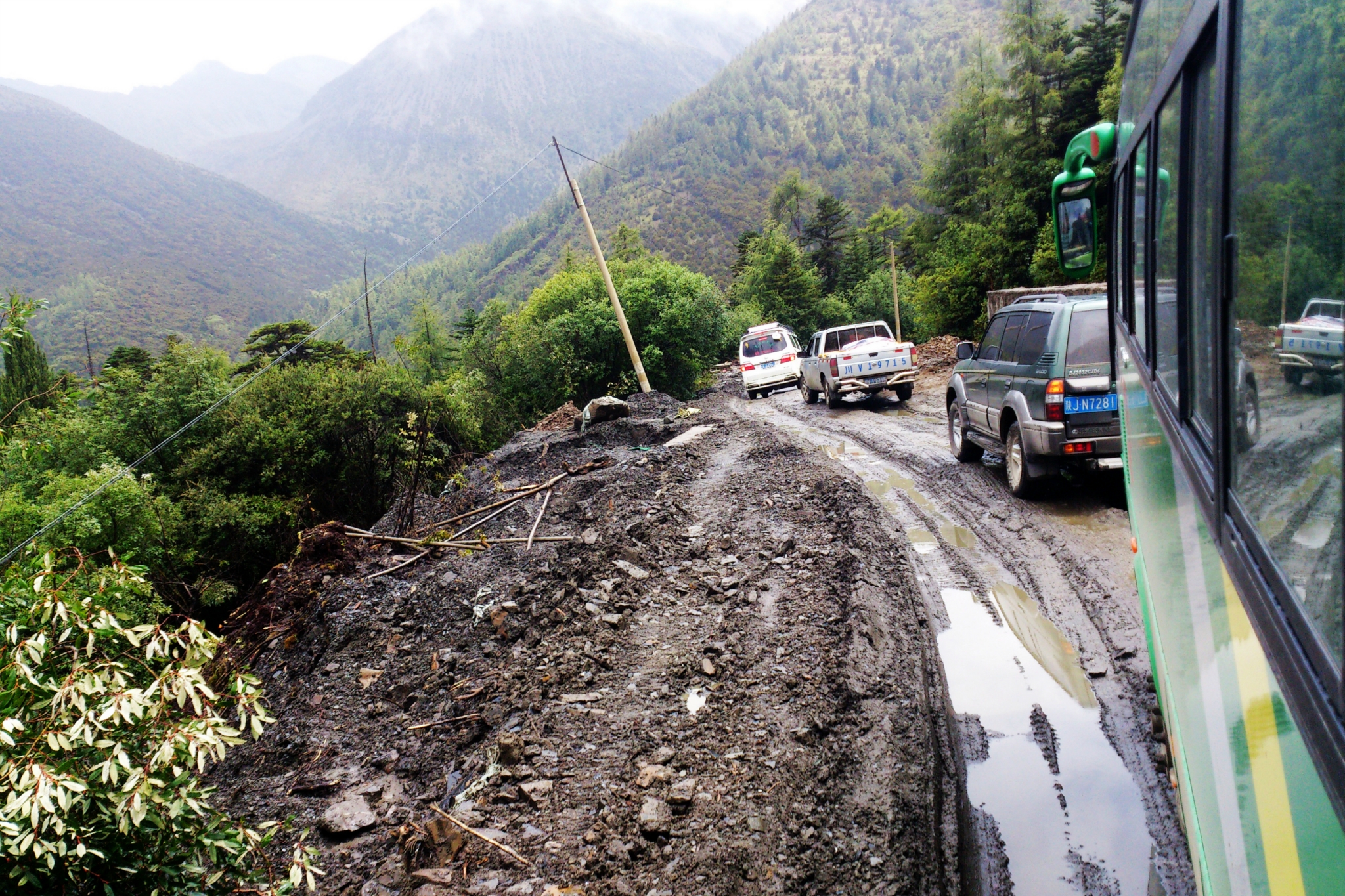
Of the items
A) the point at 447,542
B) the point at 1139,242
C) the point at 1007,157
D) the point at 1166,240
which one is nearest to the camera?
the point at 1166,240

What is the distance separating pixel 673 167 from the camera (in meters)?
159

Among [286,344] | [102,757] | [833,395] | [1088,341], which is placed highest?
[1088,341]

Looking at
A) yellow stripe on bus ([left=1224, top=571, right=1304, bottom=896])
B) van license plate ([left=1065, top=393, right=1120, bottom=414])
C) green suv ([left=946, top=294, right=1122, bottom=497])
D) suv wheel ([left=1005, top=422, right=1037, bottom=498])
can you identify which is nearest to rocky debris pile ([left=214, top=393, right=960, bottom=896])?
suv wheel ([left=1005, top=422, right=1037, bottom=498])

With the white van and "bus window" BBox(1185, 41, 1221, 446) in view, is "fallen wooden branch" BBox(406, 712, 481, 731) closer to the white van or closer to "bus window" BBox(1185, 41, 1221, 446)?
"bus window" BBox(1185, 41, 1221, 446)

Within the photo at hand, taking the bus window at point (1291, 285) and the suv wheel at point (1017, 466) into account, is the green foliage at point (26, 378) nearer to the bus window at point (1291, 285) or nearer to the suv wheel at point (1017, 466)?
the suv wheel at point (1017, 466)

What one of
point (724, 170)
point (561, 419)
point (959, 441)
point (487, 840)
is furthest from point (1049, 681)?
point (724, 170)

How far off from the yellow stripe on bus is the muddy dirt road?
2.29 m

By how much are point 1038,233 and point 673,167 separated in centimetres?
13926

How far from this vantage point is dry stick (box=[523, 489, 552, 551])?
8984 mm

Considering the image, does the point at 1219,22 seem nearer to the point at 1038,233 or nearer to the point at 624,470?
the point at 624,470

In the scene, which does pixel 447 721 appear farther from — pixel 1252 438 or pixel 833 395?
pixel 833 395

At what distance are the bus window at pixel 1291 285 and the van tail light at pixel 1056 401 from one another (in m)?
6.03

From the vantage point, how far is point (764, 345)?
2620 cm

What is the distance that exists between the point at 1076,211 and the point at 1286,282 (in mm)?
4695
